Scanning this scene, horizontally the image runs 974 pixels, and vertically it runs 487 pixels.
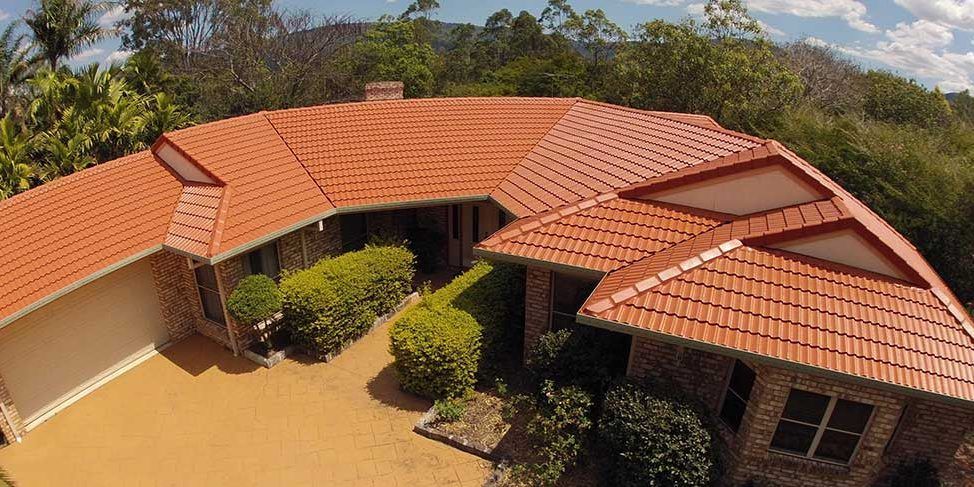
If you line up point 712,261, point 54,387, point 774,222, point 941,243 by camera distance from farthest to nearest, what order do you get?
point 941,243 → point 54,387 → point 774,222 → point 712,261

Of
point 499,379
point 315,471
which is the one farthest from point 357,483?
point 499,379

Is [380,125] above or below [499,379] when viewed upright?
above

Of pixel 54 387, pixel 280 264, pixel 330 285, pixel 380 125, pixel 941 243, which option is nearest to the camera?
pixel 54 387

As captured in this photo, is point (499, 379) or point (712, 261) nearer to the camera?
point (712, 261)

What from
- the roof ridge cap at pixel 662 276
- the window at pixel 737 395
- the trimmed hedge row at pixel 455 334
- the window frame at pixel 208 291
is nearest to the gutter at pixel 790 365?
the roof ridge cap at pixel 662 276

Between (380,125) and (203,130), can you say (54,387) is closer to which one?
(203,130)

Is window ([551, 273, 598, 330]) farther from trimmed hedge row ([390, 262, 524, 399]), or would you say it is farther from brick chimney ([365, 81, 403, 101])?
brick chimney ([365, 81, 403, 101])

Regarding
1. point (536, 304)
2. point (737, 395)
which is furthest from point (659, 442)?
point (536, 304)

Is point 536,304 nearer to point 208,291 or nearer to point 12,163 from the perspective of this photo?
point 208,291
